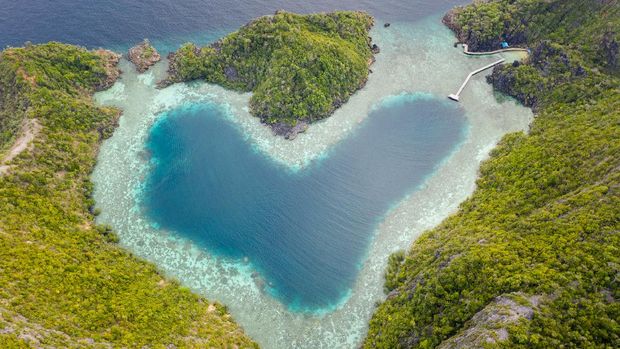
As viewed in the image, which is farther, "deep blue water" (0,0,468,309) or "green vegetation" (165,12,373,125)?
"green vegetation" (165,12,373,125)

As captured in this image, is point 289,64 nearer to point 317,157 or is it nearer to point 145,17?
point 317,157

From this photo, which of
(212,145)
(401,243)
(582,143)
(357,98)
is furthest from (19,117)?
(582,143)

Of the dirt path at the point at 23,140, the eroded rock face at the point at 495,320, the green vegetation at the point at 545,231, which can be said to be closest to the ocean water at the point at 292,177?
the green vegetation at the point at 545,231

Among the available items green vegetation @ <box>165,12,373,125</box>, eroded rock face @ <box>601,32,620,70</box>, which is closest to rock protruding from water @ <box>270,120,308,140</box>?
green vegetation @ <box>165,12,373,125</box>

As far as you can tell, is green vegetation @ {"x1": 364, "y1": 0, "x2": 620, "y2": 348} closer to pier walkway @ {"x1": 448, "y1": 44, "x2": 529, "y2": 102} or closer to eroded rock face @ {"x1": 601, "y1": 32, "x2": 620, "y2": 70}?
eroded rock face @ {"x1": 601, "y1": 32, "x2": 620, "y2": 70}

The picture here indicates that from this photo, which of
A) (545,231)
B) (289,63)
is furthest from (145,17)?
(545,231)

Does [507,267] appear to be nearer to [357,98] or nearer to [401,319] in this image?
[401,319]
